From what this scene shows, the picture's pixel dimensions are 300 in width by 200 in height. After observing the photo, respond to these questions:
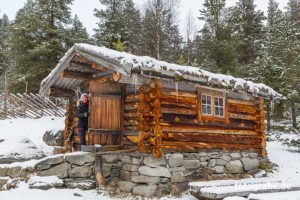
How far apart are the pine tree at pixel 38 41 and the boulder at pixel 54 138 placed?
10.1 m

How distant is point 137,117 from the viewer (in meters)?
9.91

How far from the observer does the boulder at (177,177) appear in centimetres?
959

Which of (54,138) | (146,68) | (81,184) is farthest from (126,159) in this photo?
(54,138)

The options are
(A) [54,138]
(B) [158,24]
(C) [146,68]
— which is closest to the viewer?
(C) [146,68]

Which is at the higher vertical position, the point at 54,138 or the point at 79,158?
the point at 54,138

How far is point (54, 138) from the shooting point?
48.3 feet

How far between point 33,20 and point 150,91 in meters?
18.2

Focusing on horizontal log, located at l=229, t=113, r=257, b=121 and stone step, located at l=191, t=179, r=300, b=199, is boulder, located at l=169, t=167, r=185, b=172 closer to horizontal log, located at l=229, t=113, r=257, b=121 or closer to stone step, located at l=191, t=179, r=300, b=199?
stone step, located at l=191, t=179, r=300, b=199

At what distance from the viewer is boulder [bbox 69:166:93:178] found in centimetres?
947

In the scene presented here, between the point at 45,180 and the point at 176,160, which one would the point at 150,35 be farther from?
the point at 45,180

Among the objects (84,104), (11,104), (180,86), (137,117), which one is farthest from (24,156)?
(11,104)

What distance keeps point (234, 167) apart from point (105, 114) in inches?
214

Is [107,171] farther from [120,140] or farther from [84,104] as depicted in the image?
[84,104]

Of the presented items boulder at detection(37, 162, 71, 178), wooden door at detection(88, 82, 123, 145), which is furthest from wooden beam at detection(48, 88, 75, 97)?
boulder at detection(37, 162, 71, 178)
